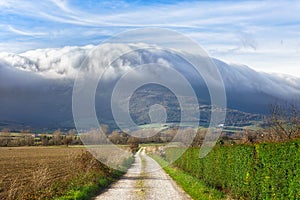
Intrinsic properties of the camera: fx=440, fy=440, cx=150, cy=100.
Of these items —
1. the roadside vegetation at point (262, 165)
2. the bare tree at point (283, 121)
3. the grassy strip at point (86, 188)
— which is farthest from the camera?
the bare tree at point (283, 121)

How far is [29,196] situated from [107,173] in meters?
15.9

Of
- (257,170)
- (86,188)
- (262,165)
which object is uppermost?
(262,165)

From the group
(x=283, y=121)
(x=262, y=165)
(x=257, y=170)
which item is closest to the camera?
(x=262, y=165)

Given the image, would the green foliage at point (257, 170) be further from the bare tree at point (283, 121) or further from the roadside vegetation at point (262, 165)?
the bare tree at point (283, 121)

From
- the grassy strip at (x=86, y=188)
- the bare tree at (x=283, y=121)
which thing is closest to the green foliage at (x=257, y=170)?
the bare tree at (x=283, y=121)

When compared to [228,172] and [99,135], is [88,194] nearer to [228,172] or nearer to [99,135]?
[228,172]

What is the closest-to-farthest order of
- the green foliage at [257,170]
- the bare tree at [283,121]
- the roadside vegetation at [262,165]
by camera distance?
the green foliage at [257,170] < the roadside vegetation at [262,165] < the bare tree at [283,121]

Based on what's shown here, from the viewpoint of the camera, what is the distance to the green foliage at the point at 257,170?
13.2 meters

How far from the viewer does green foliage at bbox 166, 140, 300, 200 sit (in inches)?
522

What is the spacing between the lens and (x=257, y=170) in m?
16.7

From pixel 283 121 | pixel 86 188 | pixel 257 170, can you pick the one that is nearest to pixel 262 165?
pixel 257 170

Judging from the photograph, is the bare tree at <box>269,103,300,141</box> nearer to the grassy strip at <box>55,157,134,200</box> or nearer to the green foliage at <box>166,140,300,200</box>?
the green foliage at <box>166,140,300,200</box>

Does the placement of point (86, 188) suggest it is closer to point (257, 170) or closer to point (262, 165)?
point (257, 170)

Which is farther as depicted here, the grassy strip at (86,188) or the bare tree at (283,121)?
the bare tree at (283,121)
